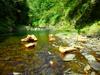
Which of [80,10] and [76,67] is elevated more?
[80,10]

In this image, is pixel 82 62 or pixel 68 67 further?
pixel 82 62

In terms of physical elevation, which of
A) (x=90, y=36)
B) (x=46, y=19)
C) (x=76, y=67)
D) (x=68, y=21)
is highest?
(x=46, y=19)

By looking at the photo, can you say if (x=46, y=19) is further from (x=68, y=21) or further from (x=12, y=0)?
(x=68, y=21)

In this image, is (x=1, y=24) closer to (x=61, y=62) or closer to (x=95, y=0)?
(x=95, y=0)

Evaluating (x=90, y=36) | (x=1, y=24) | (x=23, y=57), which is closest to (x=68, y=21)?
(x=1, y=24)

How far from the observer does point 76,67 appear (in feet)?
32.9

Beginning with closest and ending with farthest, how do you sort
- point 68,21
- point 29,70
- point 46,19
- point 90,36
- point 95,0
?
point 29,70, point 90,36, point 95,0, point 68,21, point 46,19

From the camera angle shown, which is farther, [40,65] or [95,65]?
[40,65]

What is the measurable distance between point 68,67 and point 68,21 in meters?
25.3

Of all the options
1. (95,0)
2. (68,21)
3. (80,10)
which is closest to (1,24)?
(68,21)

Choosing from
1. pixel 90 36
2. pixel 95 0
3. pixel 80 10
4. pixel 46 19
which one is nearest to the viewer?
pixel 90 36

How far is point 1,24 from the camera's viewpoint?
3541cm

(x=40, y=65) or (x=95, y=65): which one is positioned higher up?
(x=40, y=65)

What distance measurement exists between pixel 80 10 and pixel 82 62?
20086 millimetres
